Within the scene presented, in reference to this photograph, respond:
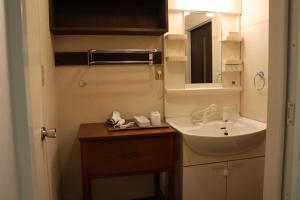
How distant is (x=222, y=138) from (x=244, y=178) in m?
0.44

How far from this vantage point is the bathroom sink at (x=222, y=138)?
1.69 metres

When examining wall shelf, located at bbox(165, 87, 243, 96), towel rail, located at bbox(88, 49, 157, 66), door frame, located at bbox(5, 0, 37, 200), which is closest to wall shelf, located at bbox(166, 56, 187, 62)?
towel rail, located at bbox(88, 49, 157, 66)

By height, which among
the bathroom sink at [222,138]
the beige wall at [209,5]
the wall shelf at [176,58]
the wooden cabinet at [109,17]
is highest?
the beige wall at [209,5]

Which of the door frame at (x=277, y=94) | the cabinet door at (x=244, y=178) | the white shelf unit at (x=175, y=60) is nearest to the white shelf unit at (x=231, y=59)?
the white shelf unit at (x=175, y=60)

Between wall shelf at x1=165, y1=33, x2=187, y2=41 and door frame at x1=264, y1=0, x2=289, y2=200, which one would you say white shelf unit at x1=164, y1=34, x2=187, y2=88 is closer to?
wall shelf at x1=165, y1=33, x2=187, y2=41

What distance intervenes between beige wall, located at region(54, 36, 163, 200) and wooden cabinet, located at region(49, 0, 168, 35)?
0.10 meters

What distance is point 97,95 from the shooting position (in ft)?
6.72

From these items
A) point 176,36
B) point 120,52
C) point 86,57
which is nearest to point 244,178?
point 176,36

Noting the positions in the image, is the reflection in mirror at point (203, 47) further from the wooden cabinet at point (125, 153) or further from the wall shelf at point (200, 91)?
the wooden cabinet at point (125, 153)

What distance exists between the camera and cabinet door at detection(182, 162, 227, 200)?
1.78m

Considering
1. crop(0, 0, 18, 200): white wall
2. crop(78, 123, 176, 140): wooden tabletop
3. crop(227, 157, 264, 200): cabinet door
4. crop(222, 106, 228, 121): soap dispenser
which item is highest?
crop(0, 0, 18, 200): white wall

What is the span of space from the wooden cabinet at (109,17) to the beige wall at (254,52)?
28.9 inches

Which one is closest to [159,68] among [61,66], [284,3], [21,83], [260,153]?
[61,66]

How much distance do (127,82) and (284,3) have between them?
145 cm
